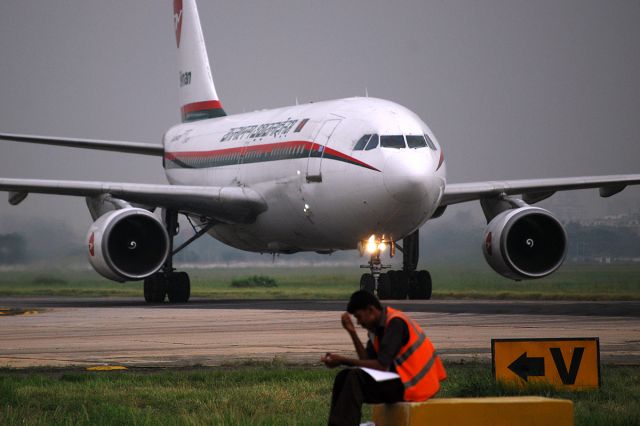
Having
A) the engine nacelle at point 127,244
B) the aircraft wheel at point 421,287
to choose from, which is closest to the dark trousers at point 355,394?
the engine nacelle at point 127,244

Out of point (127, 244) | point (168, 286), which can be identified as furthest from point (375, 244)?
point (168, 286)

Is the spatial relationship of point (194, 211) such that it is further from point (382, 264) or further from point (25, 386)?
point (25, 386)

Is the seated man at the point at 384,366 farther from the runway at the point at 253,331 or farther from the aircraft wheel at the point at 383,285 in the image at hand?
the aircraft wheel at the point at 383,285

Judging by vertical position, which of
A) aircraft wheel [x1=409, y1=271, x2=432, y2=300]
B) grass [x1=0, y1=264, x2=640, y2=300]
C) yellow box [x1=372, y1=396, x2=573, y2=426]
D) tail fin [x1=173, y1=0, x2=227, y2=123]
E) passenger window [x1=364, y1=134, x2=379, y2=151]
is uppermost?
tail fin [x1=173, y1=0, x2=227, y2=123]

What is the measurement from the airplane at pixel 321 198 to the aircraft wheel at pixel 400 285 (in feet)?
0.10

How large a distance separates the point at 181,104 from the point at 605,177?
48.5ft

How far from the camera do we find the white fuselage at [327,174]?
75.3 ft

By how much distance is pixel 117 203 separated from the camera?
25719mm

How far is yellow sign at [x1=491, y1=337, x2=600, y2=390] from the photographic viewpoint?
973 cm

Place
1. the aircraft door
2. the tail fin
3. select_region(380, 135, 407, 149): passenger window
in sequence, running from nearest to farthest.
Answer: select_region(380, 135, 407, 149): passenger window < the aircraft door < the tail fin

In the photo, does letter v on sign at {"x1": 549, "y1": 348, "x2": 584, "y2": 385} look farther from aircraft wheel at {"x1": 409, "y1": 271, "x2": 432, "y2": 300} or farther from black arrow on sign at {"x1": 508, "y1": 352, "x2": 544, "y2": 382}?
aircraft wheel at {"x1": 409, "y1": 271, "x2": 432, "y2": 300}


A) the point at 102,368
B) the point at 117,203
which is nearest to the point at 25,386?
the point at 102,368

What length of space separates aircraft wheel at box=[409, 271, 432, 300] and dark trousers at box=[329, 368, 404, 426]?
67.9 ft

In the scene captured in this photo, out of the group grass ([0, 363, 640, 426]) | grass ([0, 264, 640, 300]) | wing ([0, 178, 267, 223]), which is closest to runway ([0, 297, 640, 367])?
grass ([0, 363, 640, 426])
